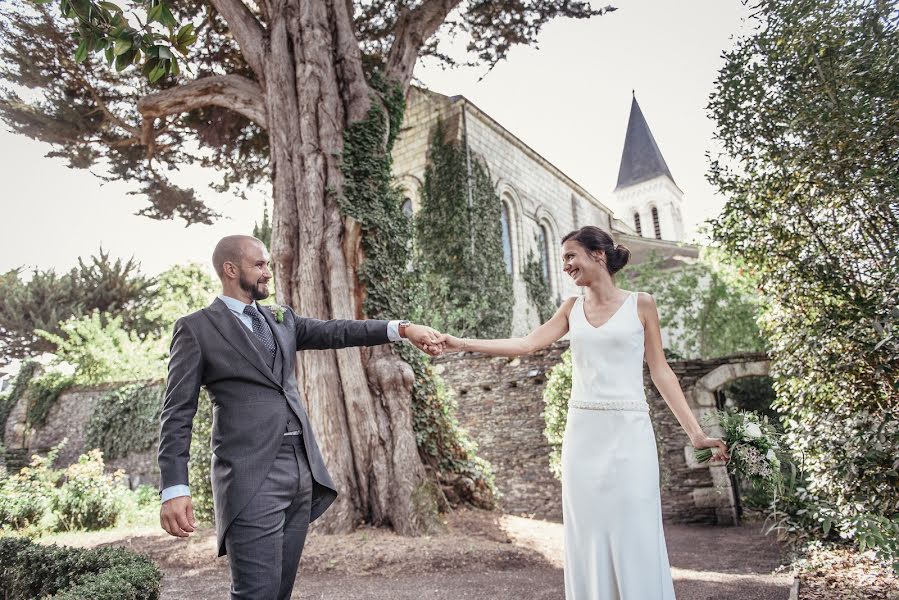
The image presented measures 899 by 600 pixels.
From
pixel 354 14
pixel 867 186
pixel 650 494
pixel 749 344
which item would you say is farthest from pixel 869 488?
pixel 749 344

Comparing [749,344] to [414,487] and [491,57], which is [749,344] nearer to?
[491,57]

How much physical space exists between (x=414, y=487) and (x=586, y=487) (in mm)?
4343

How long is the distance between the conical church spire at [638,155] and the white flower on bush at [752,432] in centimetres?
4110

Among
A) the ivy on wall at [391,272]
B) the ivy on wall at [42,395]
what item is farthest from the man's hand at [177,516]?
the ivy on wall at [42,395]

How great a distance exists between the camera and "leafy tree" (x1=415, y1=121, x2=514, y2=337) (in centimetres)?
1647

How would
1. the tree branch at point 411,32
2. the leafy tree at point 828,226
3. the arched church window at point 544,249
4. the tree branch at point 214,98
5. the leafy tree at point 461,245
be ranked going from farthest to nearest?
the arched church window at point 544,249 → the leafy tree at point 461,245 → the tree branch at point 411,32 → the tree branch at point 214,98 → the leafy tree at point 828,226

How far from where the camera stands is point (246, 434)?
7.88 ft

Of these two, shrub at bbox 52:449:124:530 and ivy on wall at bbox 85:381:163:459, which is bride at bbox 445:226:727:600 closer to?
shrub at bbox 52:449:124:530

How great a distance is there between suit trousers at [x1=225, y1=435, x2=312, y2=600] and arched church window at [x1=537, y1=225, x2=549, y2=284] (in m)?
18.2

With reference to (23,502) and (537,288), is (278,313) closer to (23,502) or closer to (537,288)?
(23,502)

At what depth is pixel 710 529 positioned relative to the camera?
10.1 metres

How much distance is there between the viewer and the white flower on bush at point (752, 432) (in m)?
3.17

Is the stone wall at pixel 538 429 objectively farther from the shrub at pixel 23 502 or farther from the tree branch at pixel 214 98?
the shrub at pixel 23 502

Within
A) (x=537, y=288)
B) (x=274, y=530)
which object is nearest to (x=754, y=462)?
(x=274, y=530)
